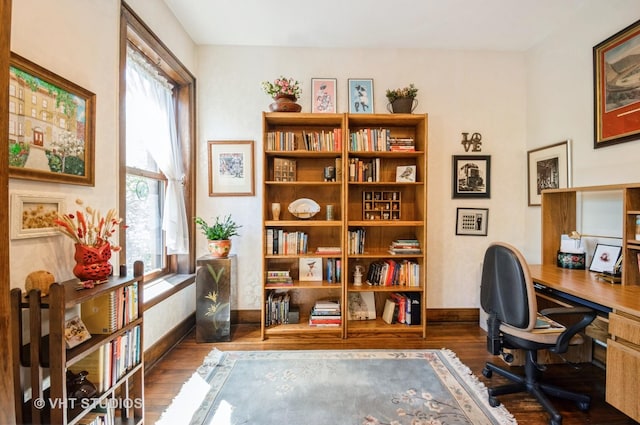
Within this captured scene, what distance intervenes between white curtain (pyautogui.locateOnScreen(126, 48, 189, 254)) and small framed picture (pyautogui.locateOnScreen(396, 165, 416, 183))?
2.14 meters

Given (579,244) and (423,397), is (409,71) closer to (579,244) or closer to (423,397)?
(579,244)

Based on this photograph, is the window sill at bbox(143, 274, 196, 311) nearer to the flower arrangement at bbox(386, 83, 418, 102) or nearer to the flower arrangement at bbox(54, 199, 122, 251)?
the flower arrangement at bbox(54, 199, 122, 251)

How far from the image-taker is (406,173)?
275 cm

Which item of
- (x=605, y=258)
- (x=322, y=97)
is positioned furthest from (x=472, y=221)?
(x=322, y=97)

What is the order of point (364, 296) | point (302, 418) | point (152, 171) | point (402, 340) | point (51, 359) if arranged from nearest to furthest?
point (51, 359) → point (302, 418) → point (152, 171) → point (402, 340) → point (364, 296)

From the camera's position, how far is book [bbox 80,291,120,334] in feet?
4.25

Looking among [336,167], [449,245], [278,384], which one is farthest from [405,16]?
[278,384]

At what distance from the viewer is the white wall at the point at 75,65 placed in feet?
3.92

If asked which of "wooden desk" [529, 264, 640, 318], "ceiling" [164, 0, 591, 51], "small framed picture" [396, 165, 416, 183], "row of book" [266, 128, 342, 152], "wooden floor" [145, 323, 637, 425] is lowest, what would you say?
"wooden floor" [145, 323, 637, 425]

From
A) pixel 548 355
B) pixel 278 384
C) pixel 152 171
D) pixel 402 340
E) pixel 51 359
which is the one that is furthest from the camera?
pixel 402 340

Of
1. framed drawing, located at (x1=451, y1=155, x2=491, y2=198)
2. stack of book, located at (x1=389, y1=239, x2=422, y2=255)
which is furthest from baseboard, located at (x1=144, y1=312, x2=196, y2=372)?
framed drawing, located at (x1=451, y1=155, x2=491, y2=198)

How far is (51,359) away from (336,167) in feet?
7.50

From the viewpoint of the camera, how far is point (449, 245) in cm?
299

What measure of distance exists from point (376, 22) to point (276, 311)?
2904 millimetres
